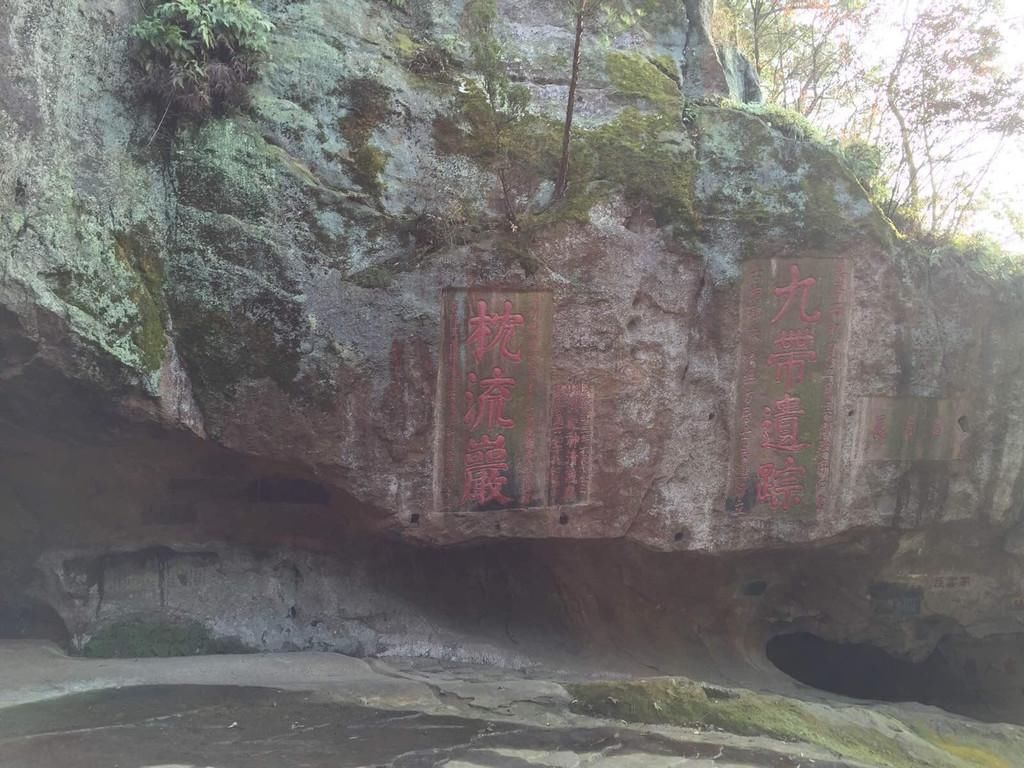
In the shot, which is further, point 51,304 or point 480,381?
point 480,381

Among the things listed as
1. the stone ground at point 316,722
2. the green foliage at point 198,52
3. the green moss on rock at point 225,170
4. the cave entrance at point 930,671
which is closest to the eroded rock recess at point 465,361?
the green moss on rock at point 225,170

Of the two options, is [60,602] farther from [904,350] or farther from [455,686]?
[904,350]

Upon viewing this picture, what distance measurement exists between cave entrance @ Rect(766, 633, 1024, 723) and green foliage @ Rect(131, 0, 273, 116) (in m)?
6.95

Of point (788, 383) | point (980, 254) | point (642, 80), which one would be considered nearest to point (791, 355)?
point (788, 383)

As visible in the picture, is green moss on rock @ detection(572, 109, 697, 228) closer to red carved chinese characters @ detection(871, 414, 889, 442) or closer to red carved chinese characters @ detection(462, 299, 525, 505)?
red carved chinese characters @ detection(462, 299, 525, 505)

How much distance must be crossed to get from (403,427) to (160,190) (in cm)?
218

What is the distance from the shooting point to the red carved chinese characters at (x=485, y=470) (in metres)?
5.44

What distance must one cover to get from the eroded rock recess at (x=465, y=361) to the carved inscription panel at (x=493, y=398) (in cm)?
2

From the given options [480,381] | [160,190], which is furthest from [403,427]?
[160,190]

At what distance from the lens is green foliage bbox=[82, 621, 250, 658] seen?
5.60m

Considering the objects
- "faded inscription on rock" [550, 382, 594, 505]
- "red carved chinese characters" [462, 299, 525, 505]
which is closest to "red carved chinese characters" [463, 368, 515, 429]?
"red carved chinese characters" [462, 299, 525, 505]

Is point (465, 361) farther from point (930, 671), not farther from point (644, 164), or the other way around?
point (930, 671)

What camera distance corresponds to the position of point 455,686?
539cm

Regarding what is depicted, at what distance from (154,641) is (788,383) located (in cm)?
519
